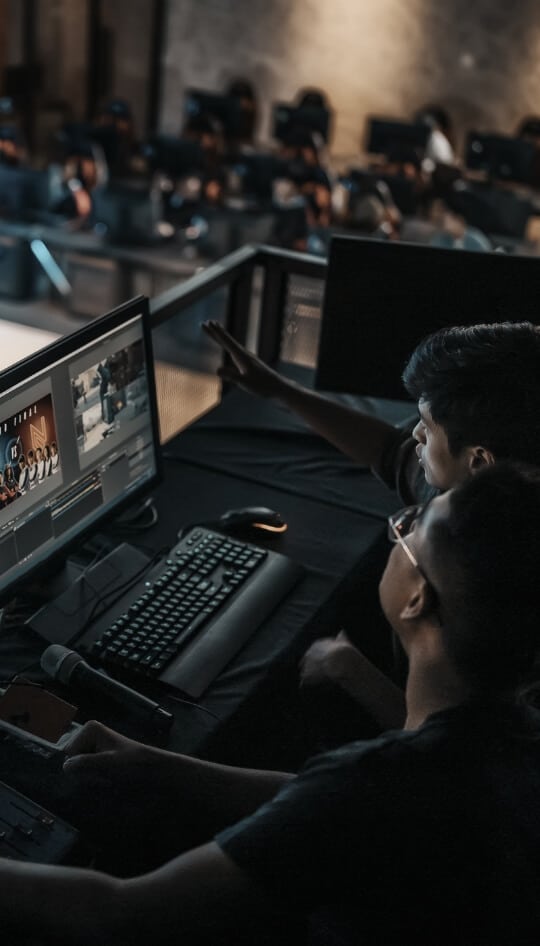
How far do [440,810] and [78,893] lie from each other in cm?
42

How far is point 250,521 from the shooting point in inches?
83.3

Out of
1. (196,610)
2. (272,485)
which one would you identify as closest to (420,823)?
(196,610)

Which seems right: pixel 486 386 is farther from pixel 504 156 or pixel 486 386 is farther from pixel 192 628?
pixel 504 156

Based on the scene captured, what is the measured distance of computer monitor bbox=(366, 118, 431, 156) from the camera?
8.37m

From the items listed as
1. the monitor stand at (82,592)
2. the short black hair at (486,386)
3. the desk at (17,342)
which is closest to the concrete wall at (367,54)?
the desk at (17,342)

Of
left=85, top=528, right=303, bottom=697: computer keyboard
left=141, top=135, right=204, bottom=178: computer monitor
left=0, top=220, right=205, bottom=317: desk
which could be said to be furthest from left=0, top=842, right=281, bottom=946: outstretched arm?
left=141, top=135, right=204, bottom=178: computer monitor

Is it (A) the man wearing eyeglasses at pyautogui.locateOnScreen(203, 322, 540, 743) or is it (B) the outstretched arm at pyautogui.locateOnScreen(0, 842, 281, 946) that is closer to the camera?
(B) the outstretched arm at pyautogui.locateOnScreen(0, 842, 281, 946)

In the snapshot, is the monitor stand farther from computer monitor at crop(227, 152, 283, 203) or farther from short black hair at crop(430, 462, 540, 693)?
computer monitor at crop(227, 152, 283, 203)

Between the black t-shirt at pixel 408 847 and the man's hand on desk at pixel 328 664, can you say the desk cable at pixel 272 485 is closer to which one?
the man's hand on desk at pixel 328 664

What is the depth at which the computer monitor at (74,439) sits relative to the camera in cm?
167

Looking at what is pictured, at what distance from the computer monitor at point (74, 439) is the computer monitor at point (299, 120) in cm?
→ 748

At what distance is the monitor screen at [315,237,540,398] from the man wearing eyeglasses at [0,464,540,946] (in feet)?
3.93

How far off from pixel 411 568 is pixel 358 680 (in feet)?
1.92

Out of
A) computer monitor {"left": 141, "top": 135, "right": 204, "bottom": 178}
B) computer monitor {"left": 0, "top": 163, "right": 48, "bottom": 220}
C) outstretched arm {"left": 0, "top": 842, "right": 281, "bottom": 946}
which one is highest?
outstretched arm {"left": 0, "top": 842, "right": 281, "bottom": 946}
